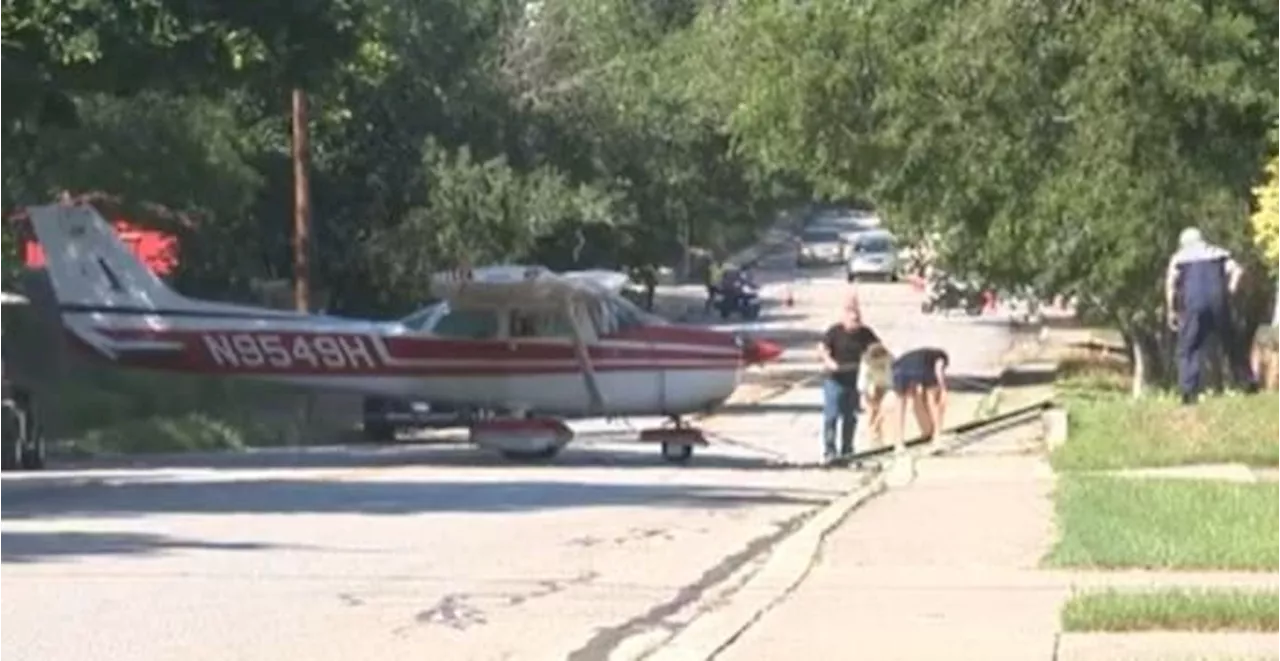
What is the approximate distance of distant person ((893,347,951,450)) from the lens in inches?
1407

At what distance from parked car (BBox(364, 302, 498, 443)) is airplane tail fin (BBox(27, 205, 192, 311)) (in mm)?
3055

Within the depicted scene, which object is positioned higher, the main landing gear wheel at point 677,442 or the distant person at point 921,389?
the distant person at point 921,389

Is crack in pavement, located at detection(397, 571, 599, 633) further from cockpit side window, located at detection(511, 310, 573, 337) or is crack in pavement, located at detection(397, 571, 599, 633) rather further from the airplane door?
cockpit side window, located at detection(511, 310, 573, 337)

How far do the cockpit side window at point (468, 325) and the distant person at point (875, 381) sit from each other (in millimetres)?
4759

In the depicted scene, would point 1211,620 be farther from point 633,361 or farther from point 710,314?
point 710,314

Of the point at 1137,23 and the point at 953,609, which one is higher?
the point at 1137,23

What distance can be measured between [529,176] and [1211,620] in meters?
44.7

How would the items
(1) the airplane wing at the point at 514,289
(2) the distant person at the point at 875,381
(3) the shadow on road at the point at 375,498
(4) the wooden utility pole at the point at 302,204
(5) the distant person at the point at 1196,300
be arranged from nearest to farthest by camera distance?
(3) the shadow on road at the point at 375,498
(5) the distant person at the point at 1196,300
(2) the distant person at the point at 875,381
(1) the airplane wing at the point at 514,289
(4) the wooden utility pole at the point at 302,204

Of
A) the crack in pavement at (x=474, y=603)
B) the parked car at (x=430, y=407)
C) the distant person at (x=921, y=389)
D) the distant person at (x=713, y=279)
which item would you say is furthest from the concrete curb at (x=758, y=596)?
the distant person at (x=713, y=279)

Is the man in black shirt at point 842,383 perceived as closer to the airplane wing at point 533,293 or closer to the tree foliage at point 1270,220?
the airplane wing at point 533,293

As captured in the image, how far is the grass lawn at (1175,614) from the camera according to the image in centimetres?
1418

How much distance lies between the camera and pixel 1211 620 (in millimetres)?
14266

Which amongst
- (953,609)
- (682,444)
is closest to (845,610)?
(953,609)

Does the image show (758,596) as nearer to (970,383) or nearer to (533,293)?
(533,293)
